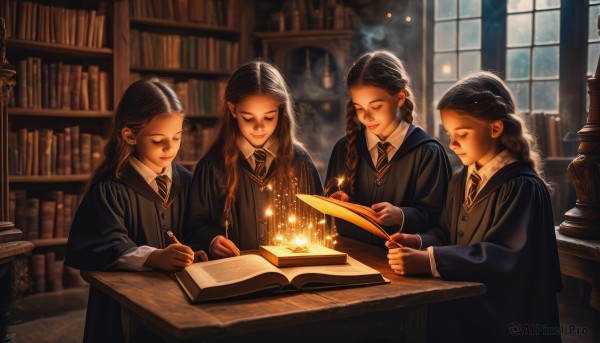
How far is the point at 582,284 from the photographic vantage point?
15.9 ft

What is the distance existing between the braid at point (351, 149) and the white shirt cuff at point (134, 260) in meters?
1.06

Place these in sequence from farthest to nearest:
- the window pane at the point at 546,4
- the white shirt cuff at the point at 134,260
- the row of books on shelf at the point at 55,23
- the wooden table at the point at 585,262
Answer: the window pane at the point at 546,4
the row of books on shelf at the point at 55,23
the wooden table at the point at 585,262
the white shirt cuff at the point at 134,260

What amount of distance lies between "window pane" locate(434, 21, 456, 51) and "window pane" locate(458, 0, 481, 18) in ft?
0.41

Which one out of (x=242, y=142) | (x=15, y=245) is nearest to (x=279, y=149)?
(x=242, y=142)

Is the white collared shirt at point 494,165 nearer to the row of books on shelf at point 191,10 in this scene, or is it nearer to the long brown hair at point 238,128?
the long brown hair at point 238,128

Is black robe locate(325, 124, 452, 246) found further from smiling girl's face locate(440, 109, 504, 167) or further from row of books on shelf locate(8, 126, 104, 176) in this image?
row of books on shelf locate(8, 126, 104, 176)

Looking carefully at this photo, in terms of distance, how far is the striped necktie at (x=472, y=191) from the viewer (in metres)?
2.46

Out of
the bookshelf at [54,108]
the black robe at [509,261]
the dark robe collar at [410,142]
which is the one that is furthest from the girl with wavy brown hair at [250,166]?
the bookshelf at [54,108]

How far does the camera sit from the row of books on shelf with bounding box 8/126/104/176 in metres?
5.37

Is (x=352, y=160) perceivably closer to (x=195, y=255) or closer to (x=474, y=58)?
(x=195, y=255)

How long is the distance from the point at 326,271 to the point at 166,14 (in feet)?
15.2

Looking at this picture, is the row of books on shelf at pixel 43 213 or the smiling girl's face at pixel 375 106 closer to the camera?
the smiling girl's face at pixel 375 106

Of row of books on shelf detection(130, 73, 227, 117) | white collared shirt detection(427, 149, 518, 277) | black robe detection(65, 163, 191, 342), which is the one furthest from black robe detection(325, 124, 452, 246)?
row of books on shelf detection(130, 73, 227, 117)

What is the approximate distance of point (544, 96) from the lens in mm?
5703
